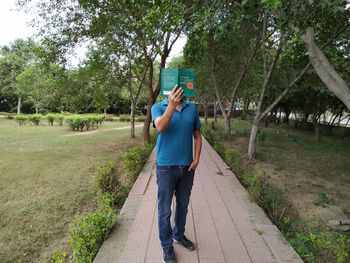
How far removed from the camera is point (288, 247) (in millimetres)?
2666

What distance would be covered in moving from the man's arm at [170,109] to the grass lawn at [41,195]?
2.53m

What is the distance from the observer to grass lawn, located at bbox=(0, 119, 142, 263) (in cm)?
353

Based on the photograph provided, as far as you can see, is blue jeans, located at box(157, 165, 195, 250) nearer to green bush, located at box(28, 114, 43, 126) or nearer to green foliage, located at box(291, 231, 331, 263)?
green foliage, located at box(291, 231, 331, 263)

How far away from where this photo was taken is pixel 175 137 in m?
2.29

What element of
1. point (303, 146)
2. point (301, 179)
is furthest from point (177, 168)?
point (303, 146)

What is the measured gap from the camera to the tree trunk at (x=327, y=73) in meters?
3.41

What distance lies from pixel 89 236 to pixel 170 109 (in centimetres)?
163

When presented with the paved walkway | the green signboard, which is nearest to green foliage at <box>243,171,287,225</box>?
the paved walkway

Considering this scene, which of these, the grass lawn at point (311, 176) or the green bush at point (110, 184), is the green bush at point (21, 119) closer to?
the grass lawn at point (311, 176)

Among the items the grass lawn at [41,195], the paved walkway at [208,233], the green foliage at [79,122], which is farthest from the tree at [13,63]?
the paved walkway at [208,233]

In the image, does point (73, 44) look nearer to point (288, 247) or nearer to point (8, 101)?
point (288, 247)

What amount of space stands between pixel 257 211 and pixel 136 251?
1.88 metres

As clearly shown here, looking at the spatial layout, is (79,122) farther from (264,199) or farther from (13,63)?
(13,63)

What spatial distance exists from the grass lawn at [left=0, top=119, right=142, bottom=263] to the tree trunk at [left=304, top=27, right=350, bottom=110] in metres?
4.34
